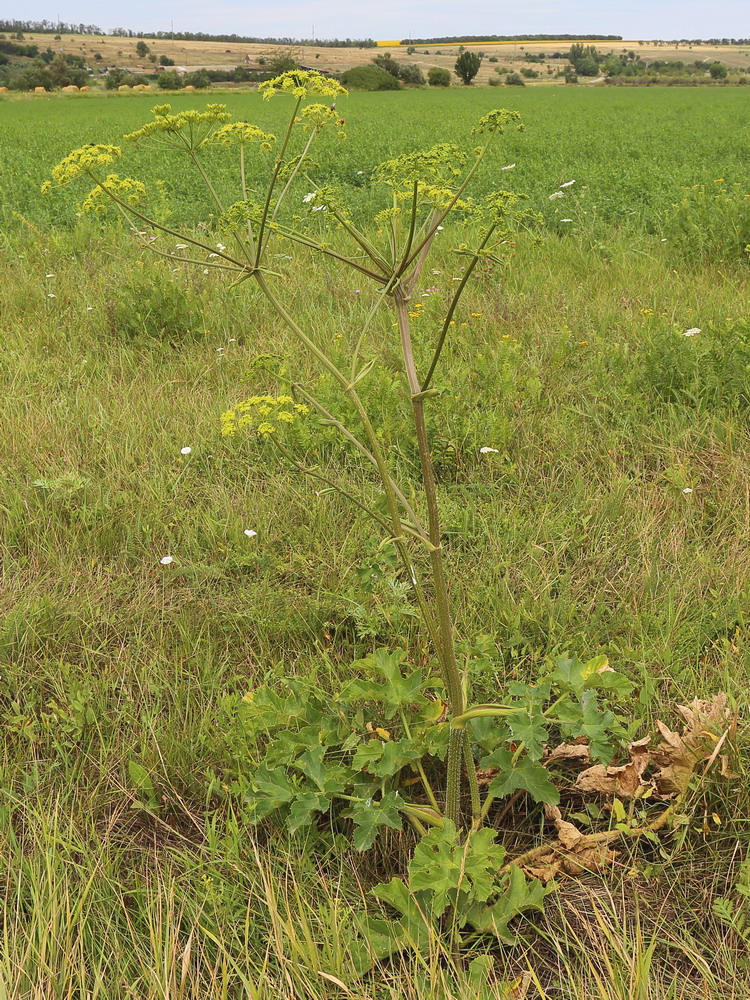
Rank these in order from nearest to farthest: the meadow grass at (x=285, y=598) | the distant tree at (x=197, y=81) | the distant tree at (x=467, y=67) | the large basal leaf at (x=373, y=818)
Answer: the meadow grass at (x=285, y=598), the large basal leaf at (x=373, y=818), the distant tree at (x=197, y=81), the distant tree at (x=467, y=67)

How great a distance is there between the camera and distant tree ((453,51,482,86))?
75938mm

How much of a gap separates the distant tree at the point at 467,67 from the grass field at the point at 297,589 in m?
82.3

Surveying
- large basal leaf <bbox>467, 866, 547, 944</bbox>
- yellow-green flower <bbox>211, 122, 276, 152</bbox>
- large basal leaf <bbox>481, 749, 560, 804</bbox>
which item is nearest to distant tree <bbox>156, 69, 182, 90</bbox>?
yellow-green flower <bbox>211, 122, 276, 152</bbox>

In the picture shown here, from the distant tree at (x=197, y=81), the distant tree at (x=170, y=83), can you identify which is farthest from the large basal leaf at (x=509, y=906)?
the distant tree at (x=170, y=83)

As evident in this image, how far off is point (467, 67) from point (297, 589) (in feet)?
289

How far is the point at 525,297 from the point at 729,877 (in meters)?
3.56

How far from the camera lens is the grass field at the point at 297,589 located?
1.41 meters

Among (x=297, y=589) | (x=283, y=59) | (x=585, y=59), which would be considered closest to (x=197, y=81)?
(x=283, y=59)

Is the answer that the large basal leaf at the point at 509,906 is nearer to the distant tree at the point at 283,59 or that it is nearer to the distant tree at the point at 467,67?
the distant tree at the point at 283,59

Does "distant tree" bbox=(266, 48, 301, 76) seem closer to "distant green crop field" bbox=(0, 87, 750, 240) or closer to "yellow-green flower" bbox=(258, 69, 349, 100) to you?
"yellow-green flower" bbox=(258, 69, 349, 100)

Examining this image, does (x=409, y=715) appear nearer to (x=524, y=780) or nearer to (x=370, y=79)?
(x=524, y=780)

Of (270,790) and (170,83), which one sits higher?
(170,83)

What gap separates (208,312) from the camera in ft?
14.4

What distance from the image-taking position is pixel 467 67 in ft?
251
